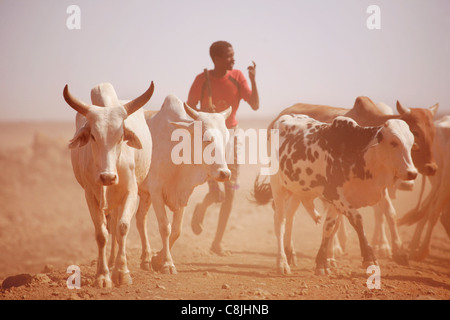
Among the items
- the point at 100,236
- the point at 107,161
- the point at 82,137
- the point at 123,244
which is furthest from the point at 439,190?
the point at 82,137

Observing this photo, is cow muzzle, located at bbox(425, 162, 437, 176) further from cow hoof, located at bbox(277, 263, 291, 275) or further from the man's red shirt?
the man's red shirt

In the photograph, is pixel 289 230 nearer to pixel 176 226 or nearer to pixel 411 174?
pixel 176 226

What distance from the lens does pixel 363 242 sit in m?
6.52

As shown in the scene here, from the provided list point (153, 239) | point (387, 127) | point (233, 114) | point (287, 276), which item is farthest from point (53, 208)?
point (387, 127)

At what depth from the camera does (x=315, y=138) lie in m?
7.15

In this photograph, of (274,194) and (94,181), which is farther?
(274,194)

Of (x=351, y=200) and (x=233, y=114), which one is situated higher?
(x=233, y=114)

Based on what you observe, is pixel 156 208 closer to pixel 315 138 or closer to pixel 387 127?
pixel 315 138

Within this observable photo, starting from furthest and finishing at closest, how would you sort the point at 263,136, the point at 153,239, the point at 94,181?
the point at 153,239
the point at 263,136
the point at 94,181

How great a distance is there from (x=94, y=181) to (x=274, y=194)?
2.54 metres

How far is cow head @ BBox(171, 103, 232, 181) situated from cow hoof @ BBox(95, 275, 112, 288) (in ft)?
5.35

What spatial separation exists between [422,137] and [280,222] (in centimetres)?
205

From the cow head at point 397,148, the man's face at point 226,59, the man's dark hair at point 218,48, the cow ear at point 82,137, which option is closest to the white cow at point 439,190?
the cow head at point 397,148

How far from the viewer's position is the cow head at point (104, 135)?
19.2ft
